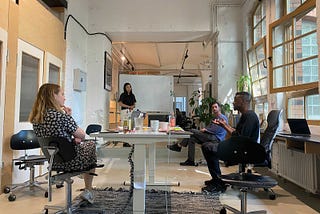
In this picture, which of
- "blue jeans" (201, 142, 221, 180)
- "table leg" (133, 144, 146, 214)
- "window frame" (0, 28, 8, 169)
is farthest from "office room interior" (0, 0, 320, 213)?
"table leg" (133, 144, 146, 214)

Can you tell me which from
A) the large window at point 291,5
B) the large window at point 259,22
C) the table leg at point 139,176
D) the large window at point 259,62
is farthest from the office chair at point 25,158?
the large window at point 259,22

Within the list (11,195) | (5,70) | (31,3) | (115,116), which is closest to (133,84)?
(115,116)

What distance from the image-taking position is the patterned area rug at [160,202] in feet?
9.07

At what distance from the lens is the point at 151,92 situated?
7.93 m

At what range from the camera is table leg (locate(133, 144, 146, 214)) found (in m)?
2.40

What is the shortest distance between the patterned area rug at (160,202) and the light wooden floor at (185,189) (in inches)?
9.6

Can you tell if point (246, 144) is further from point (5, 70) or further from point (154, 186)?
point (5, 70)

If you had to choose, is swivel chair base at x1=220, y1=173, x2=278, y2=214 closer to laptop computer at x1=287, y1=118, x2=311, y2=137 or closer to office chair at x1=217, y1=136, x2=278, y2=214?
office chair at x1=217, y1=136, x2=278, y2=214

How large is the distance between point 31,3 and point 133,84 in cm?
417

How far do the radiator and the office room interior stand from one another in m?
0.01

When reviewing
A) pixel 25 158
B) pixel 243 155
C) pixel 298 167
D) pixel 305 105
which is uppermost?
pixel 305 105

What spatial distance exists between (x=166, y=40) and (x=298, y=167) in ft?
15.7

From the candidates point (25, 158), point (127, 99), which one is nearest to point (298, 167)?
point (25, 158)

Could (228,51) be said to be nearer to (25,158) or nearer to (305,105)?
(305,105)
